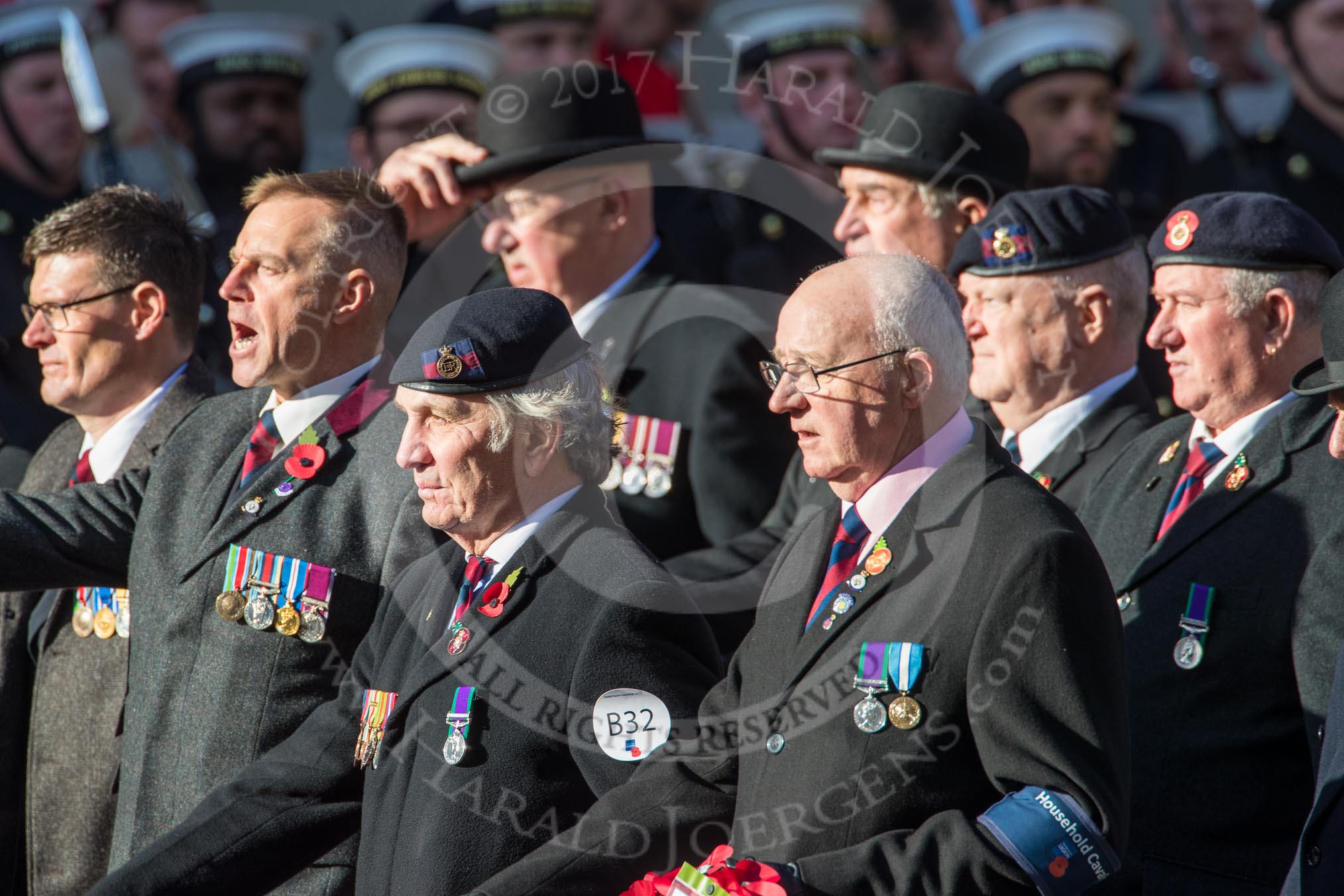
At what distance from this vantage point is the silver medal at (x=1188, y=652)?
3480mm

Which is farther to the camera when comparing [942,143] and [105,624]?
[942,143]

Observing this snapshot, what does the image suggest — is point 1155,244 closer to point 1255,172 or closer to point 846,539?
point 846,539

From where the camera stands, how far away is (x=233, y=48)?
749 cm

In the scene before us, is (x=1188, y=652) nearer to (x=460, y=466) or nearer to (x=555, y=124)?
(x=460, y=466)

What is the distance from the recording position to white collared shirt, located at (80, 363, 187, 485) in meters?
4.40

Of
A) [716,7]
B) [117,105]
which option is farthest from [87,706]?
[716,7]

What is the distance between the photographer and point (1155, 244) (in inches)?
158

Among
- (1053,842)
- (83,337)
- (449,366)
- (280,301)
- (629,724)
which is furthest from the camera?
(83,337)

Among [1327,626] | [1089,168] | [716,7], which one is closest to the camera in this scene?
[1327,626]

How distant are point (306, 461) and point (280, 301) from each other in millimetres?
366

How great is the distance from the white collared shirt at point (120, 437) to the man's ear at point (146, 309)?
136mm

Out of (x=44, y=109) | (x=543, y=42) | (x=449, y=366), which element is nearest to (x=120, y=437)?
(x=449, y=366)

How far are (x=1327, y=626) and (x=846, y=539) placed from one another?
37.6 inches

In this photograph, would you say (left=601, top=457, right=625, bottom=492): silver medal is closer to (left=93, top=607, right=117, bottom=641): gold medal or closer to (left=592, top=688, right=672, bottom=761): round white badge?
(left=93, top=607, right=117, bottom=641): gold medal
